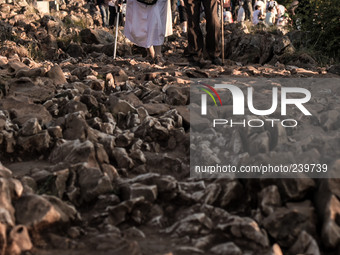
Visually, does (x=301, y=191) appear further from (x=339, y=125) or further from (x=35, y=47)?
(x=35, y=47)

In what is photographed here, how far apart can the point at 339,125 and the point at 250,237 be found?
1.52 meters

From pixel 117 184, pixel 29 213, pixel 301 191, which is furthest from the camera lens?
pixel 117 184

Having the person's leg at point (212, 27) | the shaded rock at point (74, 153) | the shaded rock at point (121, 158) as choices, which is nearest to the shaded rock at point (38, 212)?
the shaded rock at point (74, 153)

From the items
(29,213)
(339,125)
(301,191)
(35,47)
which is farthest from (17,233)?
(35,47)

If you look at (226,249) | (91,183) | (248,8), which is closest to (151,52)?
(91,183)

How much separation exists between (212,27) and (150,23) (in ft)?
3.02

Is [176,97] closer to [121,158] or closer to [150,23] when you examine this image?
[121,158]

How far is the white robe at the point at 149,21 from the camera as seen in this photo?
7047 mm

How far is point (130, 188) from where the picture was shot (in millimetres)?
2441

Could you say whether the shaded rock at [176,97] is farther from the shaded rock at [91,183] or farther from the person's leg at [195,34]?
the person's leg at [195,34]

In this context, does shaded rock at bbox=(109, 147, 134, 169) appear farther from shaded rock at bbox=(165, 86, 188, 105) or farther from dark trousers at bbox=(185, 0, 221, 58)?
dark trousers at bbox=(185, 0, 221, 58)

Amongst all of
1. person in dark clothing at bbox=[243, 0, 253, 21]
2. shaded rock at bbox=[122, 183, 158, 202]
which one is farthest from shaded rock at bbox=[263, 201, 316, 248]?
person in dark clothing at bbox=[243, 0, 253, 21]

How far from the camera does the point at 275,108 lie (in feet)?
12.0

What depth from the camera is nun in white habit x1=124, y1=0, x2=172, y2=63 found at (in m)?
7.05
